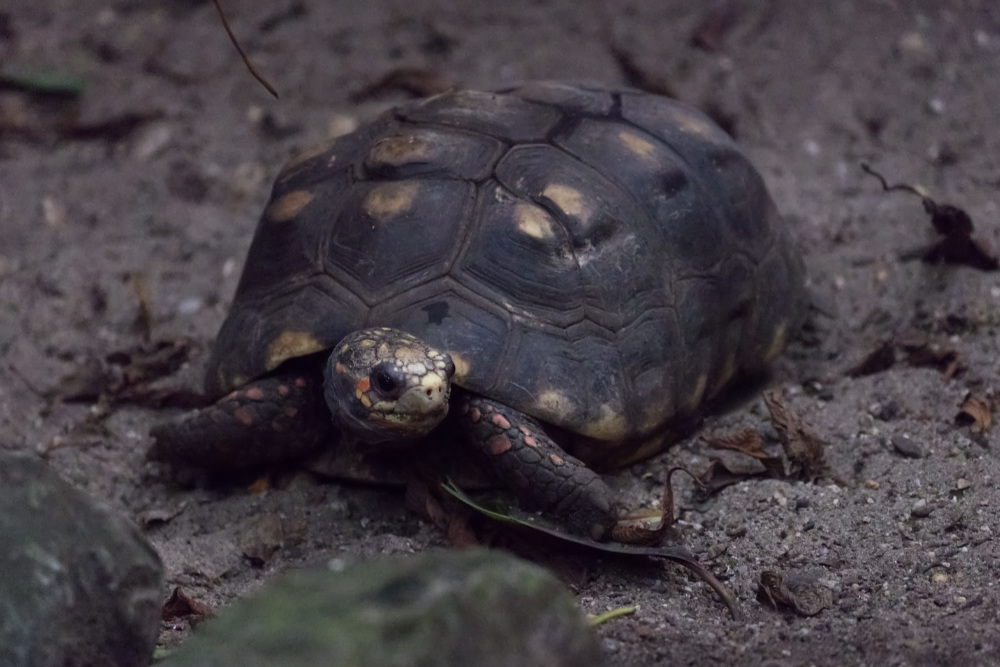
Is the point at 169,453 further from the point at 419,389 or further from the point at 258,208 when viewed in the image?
the point at 258,208

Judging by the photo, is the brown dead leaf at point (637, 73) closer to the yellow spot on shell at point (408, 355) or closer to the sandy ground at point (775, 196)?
the sandy ground at point (775, 196)

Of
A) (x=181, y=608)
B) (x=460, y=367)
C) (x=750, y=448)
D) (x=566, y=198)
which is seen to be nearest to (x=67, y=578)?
(x=181, y=608)

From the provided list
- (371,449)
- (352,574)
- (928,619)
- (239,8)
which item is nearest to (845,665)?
(928,619)

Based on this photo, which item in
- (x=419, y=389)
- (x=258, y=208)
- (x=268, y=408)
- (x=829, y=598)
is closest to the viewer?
(x=829, y=598)

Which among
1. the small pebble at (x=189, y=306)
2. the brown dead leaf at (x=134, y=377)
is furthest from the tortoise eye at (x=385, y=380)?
the small pebble at (x=189, y=306)

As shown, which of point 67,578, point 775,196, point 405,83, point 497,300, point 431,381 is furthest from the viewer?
point 405,83

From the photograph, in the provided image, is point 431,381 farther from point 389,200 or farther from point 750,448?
point 750,448
